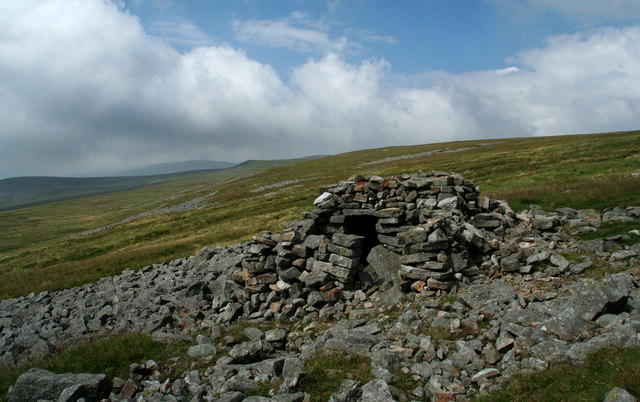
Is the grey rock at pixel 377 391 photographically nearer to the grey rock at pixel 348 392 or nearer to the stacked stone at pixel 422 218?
the grey rock at pixel 348 392

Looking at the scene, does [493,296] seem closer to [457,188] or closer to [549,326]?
[549,326]

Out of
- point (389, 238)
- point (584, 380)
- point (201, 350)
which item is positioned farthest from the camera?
point (389, 238)

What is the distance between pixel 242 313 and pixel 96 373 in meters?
6.05

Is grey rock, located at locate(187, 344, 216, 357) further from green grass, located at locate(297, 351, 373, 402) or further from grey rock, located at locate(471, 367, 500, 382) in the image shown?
grey rock, located at locate(471, 367, 500, 382)

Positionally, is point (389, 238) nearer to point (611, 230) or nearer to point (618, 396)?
point (611, 230)

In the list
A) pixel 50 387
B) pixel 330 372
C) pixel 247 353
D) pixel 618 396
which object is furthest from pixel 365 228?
pixel 50 387

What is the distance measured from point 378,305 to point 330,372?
489 cm

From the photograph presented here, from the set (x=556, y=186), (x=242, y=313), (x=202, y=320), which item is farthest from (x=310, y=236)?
(x=556, y=186)

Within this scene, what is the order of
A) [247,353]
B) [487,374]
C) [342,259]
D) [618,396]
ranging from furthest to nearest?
[342,259], [247,353], [487,374], [618,396]

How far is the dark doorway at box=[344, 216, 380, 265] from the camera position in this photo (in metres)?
17.2

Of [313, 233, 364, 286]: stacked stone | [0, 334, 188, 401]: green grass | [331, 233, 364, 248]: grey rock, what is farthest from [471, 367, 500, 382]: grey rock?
[0, 334, 188, 401]: green grass

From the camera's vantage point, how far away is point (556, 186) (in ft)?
87.9

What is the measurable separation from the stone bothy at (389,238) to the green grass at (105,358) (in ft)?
18.5

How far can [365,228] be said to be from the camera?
1791cm
